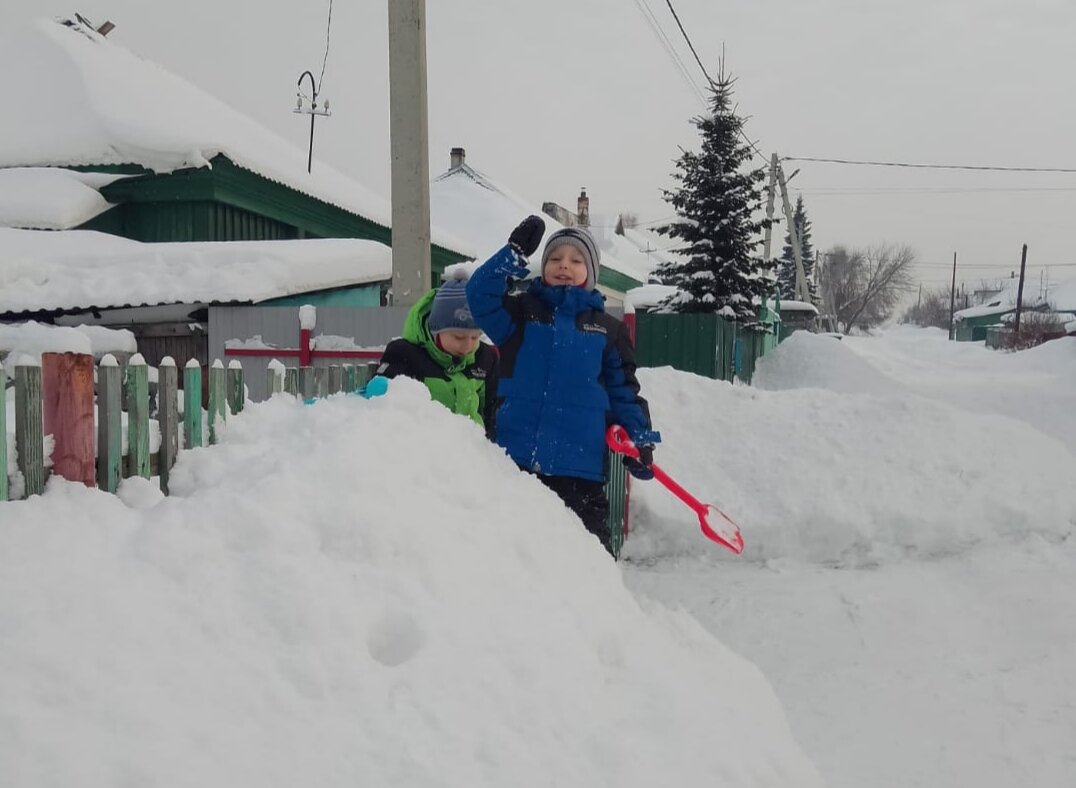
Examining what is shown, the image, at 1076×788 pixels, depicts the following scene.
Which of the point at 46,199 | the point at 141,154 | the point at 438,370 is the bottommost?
the point at 438,370

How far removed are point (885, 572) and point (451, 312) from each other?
150 inches

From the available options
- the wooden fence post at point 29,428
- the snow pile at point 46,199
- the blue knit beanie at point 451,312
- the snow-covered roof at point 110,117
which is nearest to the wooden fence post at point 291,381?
the blue knit beanie at point 451,312

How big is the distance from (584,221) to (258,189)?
90.6 feet

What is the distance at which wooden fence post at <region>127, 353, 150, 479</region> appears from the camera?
209 cm

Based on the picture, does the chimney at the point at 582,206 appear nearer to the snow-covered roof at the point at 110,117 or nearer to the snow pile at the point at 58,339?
the snow-covered roof at the point at 110,117

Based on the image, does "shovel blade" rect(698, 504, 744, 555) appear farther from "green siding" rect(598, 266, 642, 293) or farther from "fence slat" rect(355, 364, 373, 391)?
"green siding" rect(598, 266, 642, 293)

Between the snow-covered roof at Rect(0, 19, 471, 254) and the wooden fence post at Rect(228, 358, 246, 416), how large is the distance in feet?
31.9

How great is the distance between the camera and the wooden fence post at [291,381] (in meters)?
3.09

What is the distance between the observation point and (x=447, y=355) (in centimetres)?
332

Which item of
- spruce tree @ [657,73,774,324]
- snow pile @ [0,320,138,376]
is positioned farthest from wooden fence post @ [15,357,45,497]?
spruce tree @ [657,73,774,324]

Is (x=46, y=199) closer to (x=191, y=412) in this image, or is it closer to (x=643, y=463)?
(x=191, y=412)

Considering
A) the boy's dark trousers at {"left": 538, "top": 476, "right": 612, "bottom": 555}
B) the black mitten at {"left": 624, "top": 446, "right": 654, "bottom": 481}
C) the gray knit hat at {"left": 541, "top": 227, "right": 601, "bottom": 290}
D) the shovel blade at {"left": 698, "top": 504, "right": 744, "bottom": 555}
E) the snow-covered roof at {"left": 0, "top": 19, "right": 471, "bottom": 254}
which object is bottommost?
the shovel blade at {"left": 698, "top": 504, "right": 744, "bottom": 555}

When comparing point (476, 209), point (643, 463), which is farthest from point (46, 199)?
point (476, 209)

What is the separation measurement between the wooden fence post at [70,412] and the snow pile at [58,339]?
4458 millimetres
